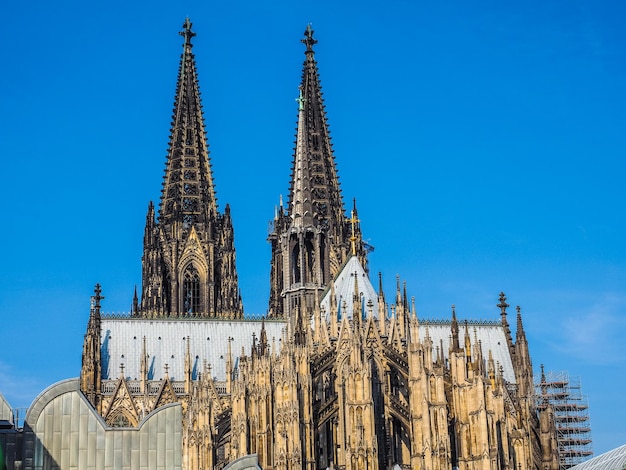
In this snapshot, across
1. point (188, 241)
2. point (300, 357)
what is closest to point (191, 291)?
point (188, 241)

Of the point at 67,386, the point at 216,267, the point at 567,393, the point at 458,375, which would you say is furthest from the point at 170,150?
the point at 67,386

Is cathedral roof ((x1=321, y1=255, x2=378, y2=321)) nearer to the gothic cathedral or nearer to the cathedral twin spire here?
the gothic cathedral

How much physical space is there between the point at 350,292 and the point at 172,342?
17.9 meters

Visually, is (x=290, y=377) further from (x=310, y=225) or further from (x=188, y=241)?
(x=188, y=241)

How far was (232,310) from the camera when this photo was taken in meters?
83.9

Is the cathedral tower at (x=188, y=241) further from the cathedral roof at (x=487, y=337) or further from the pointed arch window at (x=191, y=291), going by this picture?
the cathedral roof at (x=487, y=337)

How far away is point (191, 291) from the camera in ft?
281

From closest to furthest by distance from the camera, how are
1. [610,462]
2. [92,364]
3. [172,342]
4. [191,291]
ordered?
[610,462] → [92,364] → [172,342] → [191,291]

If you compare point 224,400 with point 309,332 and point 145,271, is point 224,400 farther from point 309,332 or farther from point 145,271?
point 145,271

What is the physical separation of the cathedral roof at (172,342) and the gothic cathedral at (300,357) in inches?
3.8

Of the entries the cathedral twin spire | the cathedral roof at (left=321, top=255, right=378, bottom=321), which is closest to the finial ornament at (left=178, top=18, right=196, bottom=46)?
the cathedral twin spire

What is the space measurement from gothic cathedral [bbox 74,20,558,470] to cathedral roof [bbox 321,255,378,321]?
107 mm

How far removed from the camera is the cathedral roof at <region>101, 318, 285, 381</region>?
245 feet

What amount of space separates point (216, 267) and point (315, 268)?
45.7 feet
